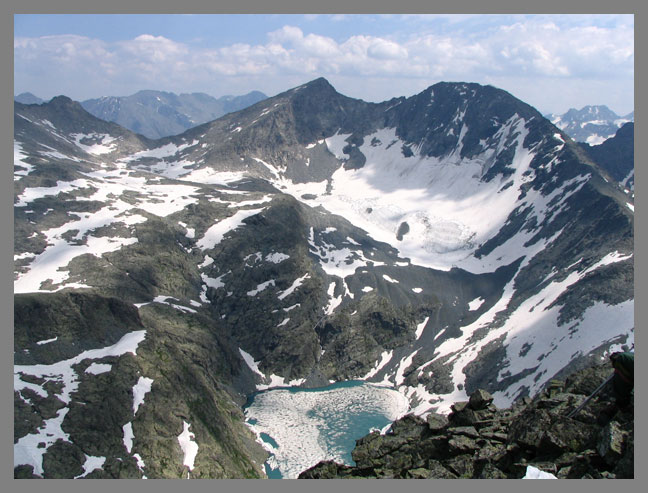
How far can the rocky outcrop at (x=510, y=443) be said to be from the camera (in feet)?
61.0

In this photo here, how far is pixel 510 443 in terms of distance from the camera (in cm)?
2364

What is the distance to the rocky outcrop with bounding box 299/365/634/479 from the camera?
18.6m

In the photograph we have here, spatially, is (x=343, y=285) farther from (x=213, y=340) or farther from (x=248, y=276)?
(x=213, y=340)

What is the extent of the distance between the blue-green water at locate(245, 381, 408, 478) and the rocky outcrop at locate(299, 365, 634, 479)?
64.6m

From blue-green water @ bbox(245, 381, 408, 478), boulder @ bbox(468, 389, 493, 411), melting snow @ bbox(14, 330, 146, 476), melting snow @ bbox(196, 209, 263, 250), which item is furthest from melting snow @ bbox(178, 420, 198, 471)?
melting snow @ bbox(196, 209, 263, 250)

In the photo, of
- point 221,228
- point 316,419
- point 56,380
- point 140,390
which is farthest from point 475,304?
point 56,380

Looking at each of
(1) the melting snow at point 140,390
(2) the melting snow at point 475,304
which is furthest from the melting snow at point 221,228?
(1) the melting snow at point 140,390

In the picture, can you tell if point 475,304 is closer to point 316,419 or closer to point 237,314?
point 316,419

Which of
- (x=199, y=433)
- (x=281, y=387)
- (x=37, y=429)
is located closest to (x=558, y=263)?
(x=281, y=387)

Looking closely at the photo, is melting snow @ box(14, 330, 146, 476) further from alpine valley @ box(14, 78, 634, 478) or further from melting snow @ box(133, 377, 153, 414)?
melting snow @ box(133, 377, 153, 414)

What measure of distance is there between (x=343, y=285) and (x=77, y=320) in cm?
9702

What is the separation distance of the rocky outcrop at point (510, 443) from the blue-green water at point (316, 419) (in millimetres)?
64635

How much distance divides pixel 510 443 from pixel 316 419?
93.7m

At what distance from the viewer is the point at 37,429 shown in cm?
6153
